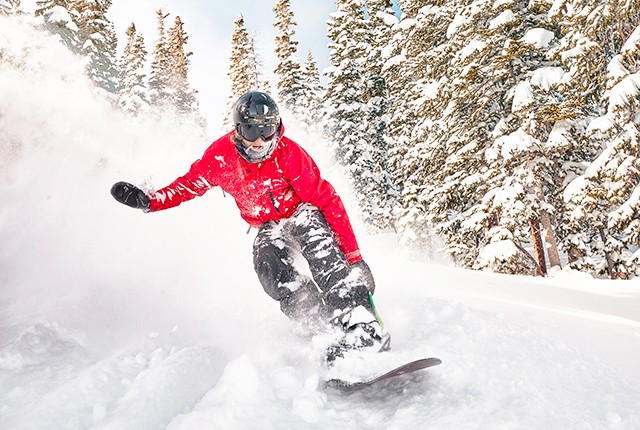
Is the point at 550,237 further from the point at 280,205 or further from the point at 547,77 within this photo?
the point at 280,205

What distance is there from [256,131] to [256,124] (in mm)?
52

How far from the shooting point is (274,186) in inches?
126

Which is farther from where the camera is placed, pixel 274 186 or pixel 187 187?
pixel 187 187

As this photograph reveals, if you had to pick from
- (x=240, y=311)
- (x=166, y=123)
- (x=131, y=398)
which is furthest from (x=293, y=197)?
(x=166, y=123)

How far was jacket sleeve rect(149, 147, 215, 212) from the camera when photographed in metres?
3.37

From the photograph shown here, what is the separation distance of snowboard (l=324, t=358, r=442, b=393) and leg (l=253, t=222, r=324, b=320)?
34.5 inches

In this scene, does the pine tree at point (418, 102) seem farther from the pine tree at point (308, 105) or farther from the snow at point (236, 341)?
the snow at point (236, 341)

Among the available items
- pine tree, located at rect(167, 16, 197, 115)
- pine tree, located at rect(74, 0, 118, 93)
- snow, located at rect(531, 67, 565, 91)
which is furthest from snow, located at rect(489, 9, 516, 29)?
pine tree, located at rect(167, 16, 197, 115)

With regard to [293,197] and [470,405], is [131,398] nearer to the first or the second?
[470,405]

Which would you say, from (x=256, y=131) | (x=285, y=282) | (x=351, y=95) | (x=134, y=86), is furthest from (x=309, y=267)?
(x=134, y=86)

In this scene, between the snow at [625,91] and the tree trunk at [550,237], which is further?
the tree trunk at [550,237]

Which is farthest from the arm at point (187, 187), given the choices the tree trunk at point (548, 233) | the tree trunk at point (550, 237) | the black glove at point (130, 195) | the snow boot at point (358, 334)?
the tree trunk at point (550, 237)

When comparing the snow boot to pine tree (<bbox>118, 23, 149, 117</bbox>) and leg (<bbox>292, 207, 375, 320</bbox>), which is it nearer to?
leg (<bbox>292, 207, 375, 320</bbox>)

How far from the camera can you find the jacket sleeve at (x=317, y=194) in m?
3.13
